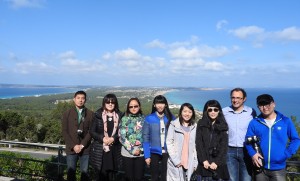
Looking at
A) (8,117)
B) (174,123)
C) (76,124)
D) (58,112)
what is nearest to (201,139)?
(174,123)

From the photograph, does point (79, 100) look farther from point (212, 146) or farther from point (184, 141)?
point (212, 146)

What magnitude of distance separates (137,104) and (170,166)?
1.02m

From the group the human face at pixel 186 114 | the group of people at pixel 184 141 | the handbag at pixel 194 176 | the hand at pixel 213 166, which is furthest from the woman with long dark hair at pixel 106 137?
the hand at pixel 213 166

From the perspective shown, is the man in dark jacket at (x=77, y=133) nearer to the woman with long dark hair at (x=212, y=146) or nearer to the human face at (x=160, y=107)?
the human face at (x=160, y=107)

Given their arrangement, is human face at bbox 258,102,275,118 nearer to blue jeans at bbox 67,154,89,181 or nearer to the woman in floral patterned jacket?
the woman in floral patterned jacket

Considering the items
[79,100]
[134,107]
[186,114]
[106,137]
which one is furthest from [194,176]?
[79,100]

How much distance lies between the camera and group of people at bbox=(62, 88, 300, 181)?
3.75 meters

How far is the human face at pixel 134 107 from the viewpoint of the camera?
446 cm

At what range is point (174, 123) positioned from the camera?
4.11m

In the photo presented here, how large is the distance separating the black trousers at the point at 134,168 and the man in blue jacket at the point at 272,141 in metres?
1.54

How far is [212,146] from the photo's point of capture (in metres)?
3.88

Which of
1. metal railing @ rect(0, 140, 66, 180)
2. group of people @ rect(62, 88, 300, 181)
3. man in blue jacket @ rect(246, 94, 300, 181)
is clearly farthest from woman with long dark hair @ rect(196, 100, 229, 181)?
metal railing @ rect(0, 140, 66, 180)

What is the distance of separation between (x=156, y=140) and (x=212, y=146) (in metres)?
0.79

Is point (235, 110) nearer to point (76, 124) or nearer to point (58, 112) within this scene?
point (76, 124)
